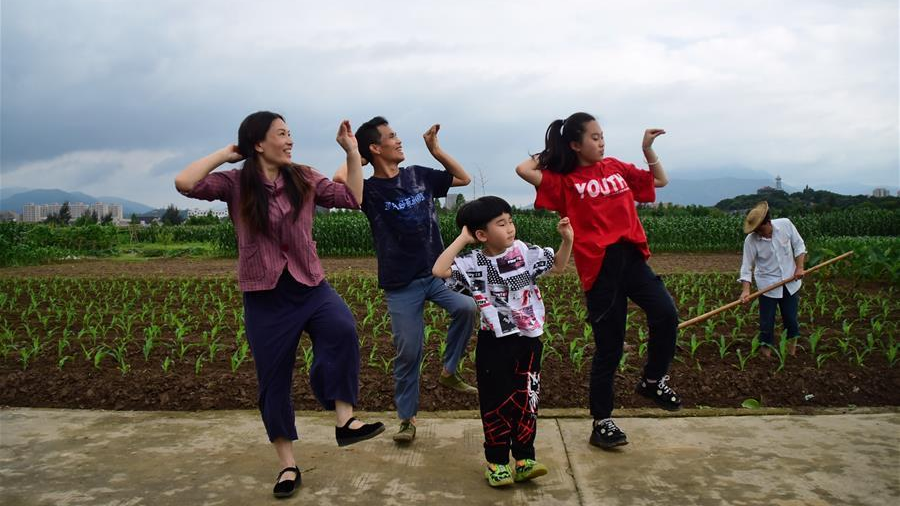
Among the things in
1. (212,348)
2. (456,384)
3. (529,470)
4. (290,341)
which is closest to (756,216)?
(456,384)

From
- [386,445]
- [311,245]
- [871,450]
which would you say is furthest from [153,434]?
[871,450]

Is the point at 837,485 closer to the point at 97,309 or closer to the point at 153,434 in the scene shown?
the point at 153,434

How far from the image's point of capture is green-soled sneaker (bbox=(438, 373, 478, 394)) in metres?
4.71

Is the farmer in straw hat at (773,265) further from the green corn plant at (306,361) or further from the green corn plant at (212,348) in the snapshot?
the green corn plant at (212,348)

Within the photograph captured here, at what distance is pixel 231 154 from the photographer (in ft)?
11.5

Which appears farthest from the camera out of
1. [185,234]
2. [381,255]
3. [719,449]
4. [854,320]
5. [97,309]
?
[185,234]

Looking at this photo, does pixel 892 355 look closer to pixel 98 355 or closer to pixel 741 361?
pixel 741 361

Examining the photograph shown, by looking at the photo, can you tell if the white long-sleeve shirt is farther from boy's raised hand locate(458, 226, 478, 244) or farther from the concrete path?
boy's raised hand locate(458, 226, 478, 244)

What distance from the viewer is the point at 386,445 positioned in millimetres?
3992

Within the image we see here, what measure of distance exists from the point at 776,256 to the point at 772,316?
0.46 metres

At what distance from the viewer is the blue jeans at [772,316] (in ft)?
19.1

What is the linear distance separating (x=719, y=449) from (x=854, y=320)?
4.51 meters

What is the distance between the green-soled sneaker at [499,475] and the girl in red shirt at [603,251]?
672 millimetres

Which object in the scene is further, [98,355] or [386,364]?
[98,355]
